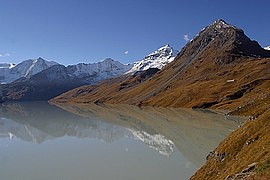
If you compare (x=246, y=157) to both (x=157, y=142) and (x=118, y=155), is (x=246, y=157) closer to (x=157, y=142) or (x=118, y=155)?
(x=118, y=155)

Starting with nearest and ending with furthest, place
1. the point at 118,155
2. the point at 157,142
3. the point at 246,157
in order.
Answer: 1. the point at 246,157
2. the point at 118,155
3. the point at 157,142

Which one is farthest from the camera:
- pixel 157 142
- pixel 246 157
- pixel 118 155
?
pixel 157 142

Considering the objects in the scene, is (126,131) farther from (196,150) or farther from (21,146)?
(196,150)

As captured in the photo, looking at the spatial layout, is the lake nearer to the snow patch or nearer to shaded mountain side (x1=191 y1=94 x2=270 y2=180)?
the snow patch

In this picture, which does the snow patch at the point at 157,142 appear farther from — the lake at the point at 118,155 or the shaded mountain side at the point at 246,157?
the shaded mountain side at the point at 246,157

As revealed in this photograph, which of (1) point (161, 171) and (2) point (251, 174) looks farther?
(1) point (161, 171)

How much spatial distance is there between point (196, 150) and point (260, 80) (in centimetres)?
11746

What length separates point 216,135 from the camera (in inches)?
2788

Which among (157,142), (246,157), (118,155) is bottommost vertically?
(246,157)

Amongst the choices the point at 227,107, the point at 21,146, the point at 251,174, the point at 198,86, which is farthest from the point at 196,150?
the point at 198,86

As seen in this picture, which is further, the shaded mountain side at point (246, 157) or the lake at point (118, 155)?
the lake at point (118, 155)

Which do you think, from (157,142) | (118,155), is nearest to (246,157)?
(118,155)

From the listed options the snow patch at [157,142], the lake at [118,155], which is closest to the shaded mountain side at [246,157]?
the lake at [118,155]

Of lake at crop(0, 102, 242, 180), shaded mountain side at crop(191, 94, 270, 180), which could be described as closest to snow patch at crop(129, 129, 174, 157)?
lake at crop(0, 102, 242, 180)
